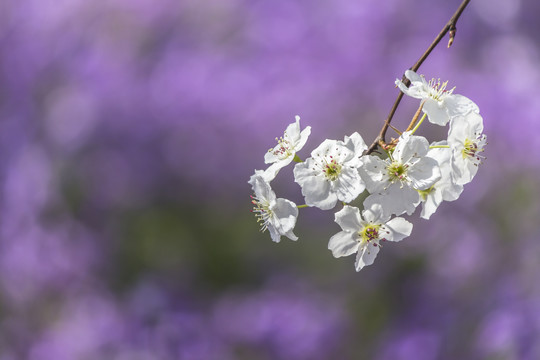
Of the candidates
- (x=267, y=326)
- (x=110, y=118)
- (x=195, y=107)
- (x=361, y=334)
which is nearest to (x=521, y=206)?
(x=361, y=334)

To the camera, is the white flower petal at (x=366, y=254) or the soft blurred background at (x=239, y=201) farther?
the soft blurred background at (x=239, y=201)

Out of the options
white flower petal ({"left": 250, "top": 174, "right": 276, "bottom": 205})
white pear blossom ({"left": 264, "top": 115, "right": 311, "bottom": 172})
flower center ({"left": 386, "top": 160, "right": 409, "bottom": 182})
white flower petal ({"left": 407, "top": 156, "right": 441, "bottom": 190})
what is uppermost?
white pear blossom ({"left": 264, "top": 115, "right": 311, "bottom": 172})

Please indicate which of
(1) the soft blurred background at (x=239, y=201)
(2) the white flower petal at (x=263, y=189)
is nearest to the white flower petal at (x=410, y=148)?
(2) the white flower petal at (x=263, y=189)

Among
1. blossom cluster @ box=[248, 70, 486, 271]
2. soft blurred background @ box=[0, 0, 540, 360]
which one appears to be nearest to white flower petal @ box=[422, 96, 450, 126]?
blossom cluster @ box=[248, 70, 486, 271]

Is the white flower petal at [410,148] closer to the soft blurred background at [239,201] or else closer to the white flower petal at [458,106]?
the white flower petal at [458,106]

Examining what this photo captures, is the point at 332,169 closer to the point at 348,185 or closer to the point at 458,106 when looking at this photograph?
the point at 348,185

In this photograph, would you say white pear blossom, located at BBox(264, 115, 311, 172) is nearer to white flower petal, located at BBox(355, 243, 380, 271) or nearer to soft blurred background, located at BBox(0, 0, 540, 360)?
white flower petal, located at BBox(355, 243, 380, 271)
